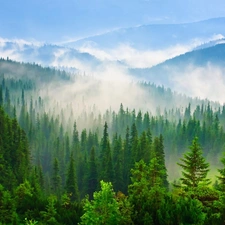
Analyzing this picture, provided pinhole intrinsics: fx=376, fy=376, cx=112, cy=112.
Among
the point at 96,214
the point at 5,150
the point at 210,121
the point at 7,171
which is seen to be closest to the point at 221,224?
the point at 96,214

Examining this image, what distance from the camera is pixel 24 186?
170 feet

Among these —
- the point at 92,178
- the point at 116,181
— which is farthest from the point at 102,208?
the point at 92,178

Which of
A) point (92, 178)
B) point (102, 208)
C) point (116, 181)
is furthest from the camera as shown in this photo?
point (92, 178)

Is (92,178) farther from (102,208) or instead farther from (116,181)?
(102,208)

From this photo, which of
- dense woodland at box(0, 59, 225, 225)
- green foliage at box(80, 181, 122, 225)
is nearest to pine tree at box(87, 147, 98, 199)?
dense woodland at box(0, 59, 225, 225)

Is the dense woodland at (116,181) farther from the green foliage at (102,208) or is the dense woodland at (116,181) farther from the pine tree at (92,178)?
the pine tree at (92,178)

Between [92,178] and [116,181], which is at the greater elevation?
[116,181]

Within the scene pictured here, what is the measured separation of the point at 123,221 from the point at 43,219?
11649mm

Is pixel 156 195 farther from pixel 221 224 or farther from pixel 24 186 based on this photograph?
pixel 24 186

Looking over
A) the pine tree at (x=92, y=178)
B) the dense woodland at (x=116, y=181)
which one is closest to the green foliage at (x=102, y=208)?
the dense woodland at (x=116, y=181)

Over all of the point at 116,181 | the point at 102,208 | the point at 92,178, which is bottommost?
the point at 92,178

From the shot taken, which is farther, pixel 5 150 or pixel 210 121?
pixel 210 121

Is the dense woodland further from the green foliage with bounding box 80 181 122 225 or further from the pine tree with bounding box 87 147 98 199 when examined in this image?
the pine tree with bounding box 87 147 98 199

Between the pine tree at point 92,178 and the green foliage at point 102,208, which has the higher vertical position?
the green foliage at point 102,208
